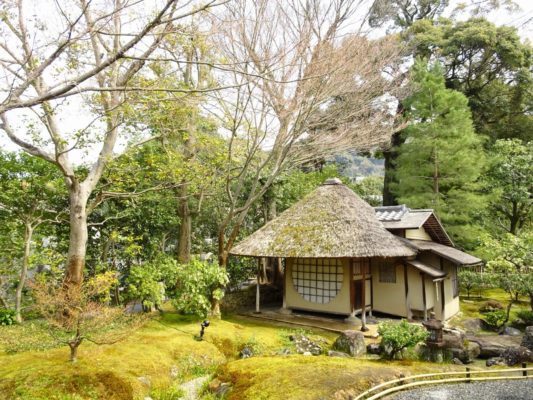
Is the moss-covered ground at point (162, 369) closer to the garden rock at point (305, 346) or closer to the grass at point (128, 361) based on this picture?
the grass at point (128, 361)

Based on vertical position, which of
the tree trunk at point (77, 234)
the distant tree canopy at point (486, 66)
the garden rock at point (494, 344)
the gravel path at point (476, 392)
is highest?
the distant tree canopy at point (486, 66)

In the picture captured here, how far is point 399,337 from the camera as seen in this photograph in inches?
316

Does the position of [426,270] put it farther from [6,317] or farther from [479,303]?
[6,317]

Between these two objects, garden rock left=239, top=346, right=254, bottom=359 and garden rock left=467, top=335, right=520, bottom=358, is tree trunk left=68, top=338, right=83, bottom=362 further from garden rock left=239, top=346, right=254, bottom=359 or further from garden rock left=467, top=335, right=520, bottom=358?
garden rock left=467, top=335, right=520, bottom=358

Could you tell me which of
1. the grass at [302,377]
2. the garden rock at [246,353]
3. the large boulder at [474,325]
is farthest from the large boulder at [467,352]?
the garden rock at [246,353]

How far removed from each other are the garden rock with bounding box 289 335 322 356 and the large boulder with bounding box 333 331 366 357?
1.60ft

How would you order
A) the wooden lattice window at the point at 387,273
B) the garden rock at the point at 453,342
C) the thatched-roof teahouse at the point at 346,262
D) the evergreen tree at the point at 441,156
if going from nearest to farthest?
the garden rock at the point at 453,342 → the thatched-roof teahouse at the point at 346,262 → the wooden lattice window at the point at 387,273 → the evergreen tree at the point at 441,156

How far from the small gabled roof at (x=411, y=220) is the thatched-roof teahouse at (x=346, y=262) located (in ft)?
0.50

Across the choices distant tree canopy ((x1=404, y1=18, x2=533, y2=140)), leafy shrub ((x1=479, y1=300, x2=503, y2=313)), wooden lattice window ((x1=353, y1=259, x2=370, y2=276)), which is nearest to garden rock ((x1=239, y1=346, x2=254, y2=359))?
wooden lattice window ((x1=353, y1=259, x2=370, y2=276))

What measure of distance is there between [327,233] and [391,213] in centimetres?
450

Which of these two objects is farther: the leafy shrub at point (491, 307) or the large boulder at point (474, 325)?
the leafy shrub at point (491, 307)

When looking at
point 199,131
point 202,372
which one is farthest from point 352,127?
point 202,372

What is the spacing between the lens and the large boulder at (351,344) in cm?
866

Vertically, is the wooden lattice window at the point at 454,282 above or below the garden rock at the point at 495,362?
above
